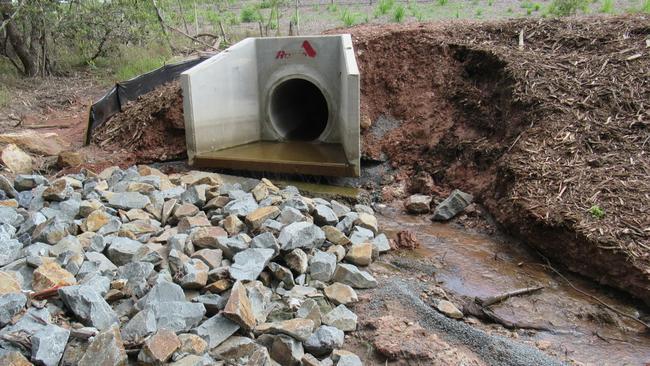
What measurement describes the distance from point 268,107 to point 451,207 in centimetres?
343

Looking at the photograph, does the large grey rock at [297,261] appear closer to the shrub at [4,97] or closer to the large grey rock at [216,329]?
the large grey rock at [216,329]

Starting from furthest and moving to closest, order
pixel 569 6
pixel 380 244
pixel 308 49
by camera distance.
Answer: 1. pixel 569 6
2. pixel 308 49
3. pixel 380 244

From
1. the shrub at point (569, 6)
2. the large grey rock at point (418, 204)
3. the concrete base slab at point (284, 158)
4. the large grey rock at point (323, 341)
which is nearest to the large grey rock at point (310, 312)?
the large grey rock at point (323, 341)

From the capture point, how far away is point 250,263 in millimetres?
3967

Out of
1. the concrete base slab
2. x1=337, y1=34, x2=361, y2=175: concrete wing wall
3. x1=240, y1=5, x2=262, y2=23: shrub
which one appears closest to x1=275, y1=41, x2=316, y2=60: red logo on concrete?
x1=337, y1=34, x2=361, y2=175: concrete wing wall

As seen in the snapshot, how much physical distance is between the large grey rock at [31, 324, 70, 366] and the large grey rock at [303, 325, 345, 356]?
1.35 meters

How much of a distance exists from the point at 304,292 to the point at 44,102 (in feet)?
24.2

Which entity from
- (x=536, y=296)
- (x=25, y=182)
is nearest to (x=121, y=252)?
(x=25, y=182)

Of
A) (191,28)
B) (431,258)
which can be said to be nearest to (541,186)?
(431,258)

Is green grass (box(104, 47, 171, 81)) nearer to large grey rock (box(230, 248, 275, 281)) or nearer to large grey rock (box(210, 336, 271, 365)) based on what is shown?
large grey rock (box(230, 248, 275, 281))

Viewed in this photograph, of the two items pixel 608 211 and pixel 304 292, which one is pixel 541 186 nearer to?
pixel 608 211

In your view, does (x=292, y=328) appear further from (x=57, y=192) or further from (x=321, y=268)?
(x=57, y=192)

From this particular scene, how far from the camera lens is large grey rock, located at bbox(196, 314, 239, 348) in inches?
126

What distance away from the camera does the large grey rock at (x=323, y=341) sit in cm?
333
